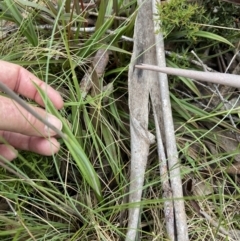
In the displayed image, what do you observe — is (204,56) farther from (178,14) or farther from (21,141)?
(21,141)

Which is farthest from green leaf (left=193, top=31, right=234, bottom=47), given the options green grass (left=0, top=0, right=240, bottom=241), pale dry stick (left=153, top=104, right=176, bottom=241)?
pale dry stick (left=153, top=104, right=176, bottom=241)

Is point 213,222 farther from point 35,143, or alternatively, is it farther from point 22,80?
point 22,80

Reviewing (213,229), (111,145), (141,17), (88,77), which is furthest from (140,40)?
(213,229)

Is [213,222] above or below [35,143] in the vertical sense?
below

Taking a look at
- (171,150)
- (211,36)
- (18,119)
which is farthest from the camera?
(211,36)

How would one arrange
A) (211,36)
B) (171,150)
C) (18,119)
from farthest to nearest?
(211,36)
(171,150)
(18,119)

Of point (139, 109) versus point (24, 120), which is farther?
point (139, 109)

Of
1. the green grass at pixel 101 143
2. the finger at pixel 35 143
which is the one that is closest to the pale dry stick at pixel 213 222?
the green grass at pixel 101 143

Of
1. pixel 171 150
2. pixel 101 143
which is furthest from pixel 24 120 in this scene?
pixel 171 150
